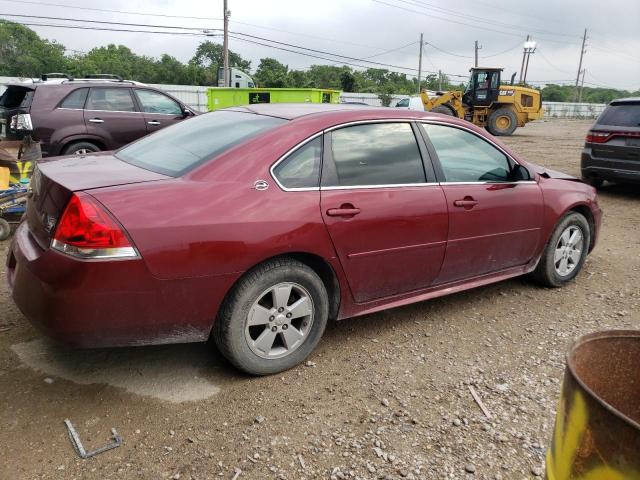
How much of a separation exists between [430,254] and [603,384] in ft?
6.54

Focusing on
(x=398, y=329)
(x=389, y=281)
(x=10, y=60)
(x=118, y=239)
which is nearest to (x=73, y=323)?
(x=118, y=239)

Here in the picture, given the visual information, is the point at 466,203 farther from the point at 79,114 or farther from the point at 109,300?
the point at 79,114

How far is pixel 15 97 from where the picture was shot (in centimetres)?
806

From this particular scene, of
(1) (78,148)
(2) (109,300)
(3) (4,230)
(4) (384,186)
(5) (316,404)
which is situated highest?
(4) (384,186)

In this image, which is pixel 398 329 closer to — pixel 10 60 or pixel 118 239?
pixel 118 239

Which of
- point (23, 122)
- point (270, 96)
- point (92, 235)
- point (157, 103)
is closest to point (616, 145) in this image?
point (157, 103)

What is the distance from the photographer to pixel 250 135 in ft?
10.2

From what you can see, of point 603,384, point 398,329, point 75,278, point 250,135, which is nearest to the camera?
point 603,384

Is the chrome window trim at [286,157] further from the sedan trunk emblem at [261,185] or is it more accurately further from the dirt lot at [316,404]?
the dirt lot at [316,404]

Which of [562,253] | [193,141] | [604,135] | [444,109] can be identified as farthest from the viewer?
[444,109]

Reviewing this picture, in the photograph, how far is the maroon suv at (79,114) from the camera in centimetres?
761

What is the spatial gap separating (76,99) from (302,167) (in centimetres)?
631

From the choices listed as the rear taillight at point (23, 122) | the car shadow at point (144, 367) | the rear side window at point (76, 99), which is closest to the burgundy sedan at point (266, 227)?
the car shadow at point (144, 367)

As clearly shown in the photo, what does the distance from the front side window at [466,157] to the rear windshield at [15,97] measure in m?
6.63
